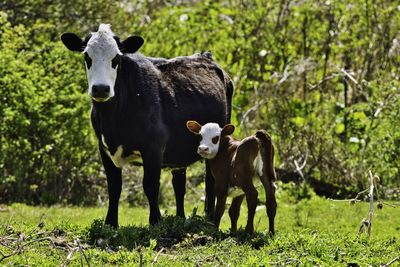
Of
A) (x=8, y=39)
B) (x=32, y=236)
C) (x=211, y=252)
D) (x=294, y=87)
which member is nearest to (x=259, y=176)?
(x=211, y=252)

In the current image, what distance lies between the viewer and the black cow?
31.9 ft

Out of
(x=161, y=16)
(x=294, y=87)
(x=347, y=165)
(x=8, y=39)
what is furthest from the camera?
(x=161, y=16)

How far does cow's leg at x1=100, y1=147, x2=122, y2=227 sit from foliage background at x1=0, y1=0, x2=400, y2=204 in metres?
4.87

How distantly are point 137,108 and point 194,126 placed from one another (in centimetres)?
71

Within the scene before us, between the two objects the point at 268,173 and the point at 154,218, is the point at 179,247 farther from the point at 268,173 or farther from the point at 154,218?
the point at 268,173

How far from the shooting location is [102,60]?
9.62 metres

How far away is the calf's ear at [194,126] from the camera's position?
404 inches

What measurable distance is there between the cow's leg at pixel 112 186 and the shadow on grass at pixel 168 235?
24.8 inches

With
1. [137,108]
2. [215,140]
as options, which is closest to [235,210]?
[215,140]

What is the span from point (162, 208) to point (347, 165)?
11.8 ft

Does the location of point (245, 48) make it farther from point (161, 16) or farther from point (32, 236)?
point (32, 236)

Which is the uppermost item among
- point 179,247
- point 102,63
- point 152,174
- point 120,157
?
point 102,63

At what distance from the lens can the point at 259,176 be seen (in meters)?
9.70

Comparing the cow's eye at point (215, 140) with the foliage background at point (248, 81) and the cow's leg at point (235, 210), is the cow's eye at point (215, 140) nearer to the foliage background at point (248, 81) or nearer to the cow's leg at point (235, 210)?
the cow's leg at point (235, 210)
